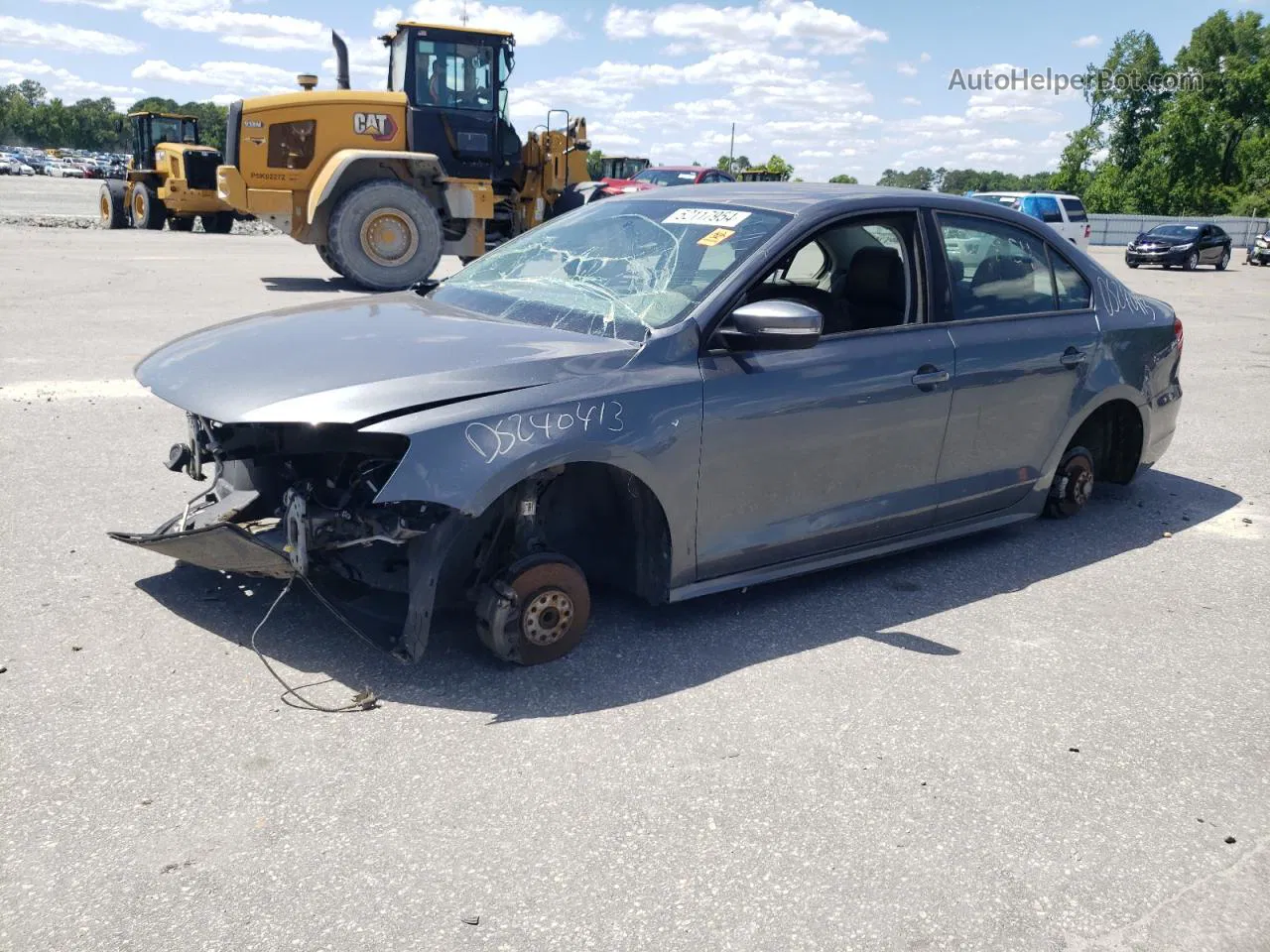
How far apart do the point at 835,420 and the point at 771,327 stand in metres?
0.58

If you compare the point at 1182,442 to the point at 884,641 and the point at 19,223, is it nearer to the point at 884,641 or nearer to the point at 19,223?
the point at 884,641

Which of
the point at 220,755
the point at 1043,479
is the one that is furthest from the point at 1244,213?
the point at 220,755

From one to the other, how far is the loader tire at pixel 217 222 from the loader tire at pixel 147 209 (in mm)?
993

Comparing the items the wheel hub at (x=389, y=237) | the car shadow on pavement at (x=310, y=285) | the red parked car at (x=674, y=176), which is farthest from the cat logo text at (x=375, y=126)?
the red parked car at (x=674, y=176)

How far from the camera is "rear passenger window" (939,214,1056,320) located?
482 centimetres

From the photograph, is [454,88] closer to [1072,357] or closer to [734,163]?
[1072,357]

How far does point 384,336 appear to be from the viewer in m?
3.90

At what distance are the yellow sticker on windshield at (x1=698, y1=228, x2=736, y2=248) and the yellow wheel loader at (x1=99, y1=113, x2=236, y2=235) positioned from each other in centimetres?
2132

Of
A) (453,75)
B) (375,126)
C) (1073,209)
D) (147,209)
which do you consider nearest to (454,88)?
(453,75)

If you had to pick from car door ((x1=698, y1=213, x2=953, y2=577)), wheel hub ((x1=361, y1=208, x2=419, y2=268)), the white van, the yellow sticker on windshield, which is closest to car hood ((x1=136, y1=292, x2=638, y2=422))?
car door ((x1=698, y1=213, x2=953, y2=577))

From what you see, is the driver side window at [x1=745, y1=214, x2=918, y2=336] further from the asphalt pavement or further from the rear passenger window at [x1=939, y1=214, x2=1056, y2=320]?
the asphalt pavement

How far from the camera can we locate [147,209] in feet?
80.8

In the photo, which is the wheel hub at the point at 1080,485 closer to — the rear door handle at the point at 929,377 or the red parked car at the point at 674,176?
the rear door handle at the point at 929,377

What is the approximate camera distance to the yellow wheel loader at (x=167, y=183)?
23125 millimetres
